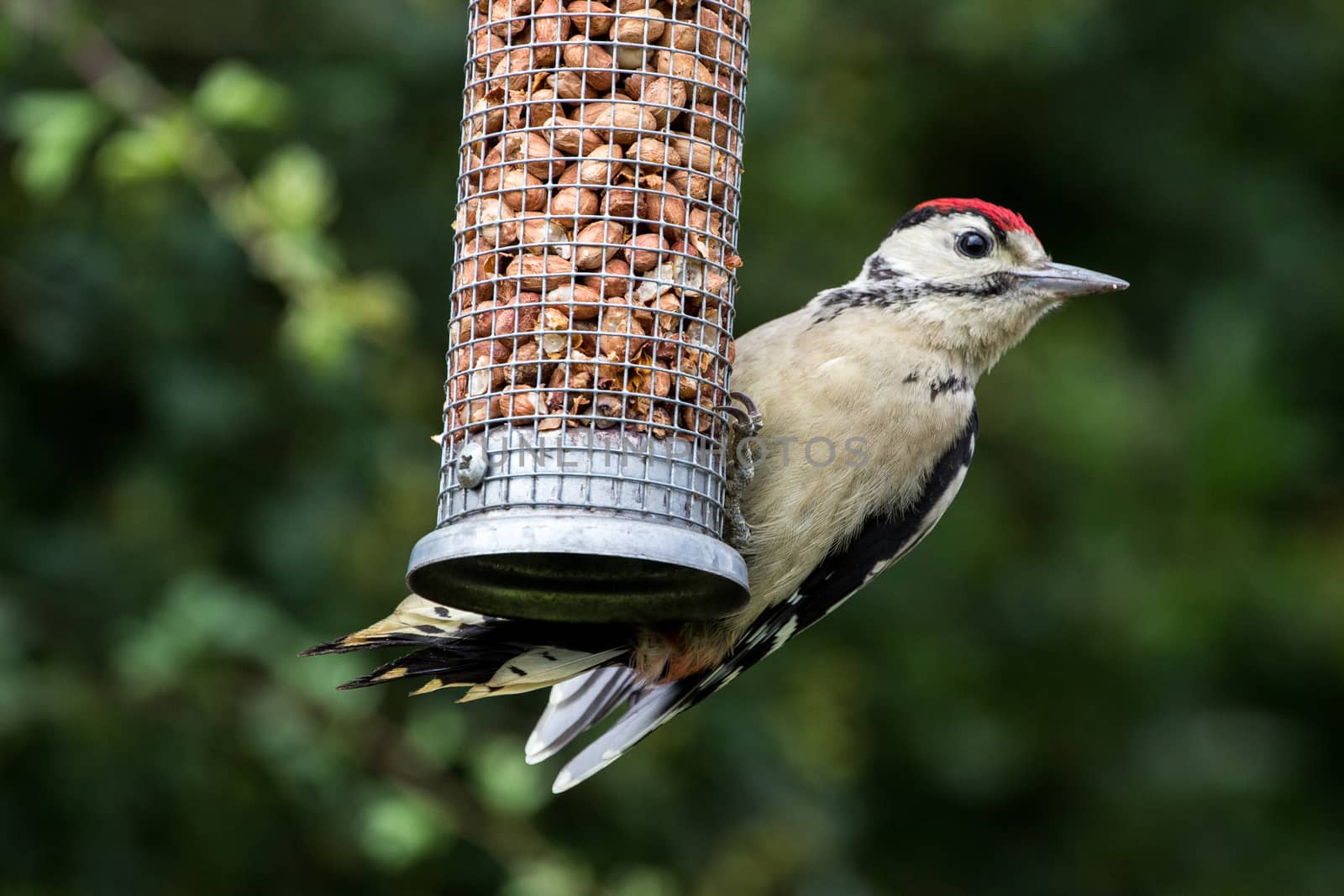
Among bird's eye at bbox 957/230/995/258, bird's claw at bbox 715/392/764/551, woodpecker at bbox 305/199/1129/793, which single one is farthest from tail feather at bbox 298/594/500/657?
bird's eye at bbox 957/230/995/258

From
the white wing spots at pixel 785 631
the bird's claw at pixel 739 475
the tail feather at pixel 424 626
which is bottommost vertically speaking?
the tail feather at pixel 424 626

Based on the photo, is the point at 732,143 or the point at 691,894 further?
the point at 691,894

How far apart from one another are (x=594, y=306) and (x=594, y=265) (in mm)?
85

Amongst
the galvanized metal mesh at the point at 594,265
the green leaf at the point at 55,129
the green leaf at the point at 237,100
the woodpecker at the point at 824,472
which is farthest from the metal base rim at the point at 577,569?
the green leaf at the point at 55,129

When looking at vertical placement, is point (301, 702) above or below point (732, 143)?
below

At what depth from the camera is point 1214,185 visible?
8.16 metres

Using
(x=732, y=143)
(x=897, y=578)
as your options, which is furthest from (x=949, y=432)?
(x=897, y=578)

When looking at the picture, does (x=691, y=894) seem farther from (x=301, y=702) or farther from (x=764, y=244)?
(x=764, y=244)

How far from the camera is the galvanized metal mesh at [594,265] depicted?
332cm

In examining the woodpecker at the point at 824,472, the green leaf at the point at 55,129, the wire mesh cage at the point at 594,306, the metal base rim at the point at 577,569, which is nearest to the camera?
the metal base rim at the point at 577,569

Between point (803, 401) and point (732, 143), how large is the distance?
2.09 ft

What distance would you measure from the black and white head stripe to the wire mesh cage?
2.38ft

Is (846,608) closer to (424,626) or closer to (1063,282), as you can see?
(1063,282)

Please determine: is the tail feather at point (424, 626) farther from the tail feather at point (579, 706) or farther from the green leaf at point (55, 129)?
the green leaf at point (55, 129)
